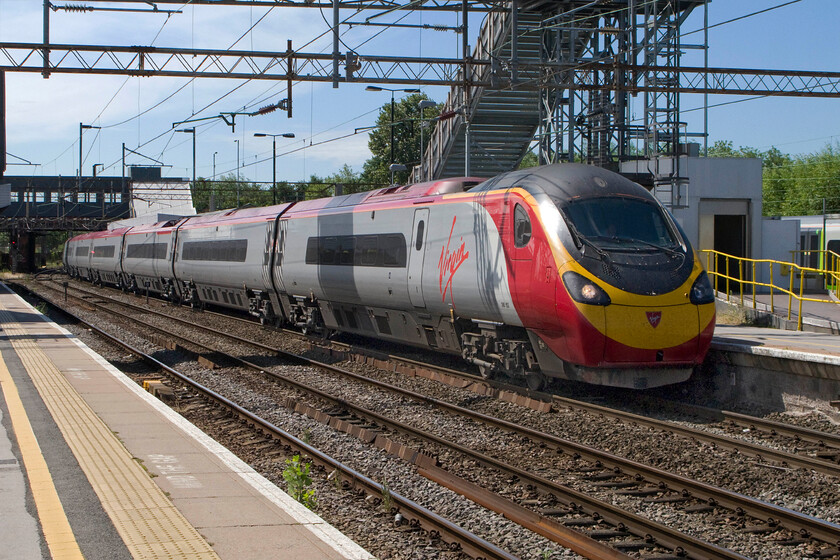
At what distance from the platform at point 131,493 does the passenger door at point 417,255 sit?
16.3ft

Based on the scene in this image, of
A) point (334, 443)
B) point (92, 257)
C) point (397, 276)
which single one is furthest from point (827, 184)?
point (334, 443)

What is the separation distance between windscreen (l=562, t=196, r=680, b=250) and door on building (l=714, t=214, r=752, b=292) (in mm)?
12834

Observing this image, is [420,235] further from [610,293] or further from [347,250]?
[610,293]

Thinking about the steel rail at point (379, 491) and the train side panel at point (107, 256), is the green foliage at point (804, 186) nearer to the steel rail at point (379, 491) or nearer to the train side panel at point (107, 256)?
the train side panel at point (107, 256)

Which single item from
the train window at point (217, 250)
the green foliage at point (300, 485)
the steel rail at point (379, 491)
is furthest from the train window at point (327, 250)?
the green foliage at point (300, 485)

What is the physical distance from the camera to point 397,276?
50.5 ft

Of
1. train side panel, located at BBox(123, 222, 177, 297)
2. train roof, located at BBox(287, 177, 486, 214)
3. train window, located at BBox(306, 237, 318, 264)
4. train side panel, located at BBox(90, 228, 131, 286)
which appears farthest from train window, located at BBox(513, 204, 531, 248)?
train side panel, located at BBox(90, 228, 131, 286)

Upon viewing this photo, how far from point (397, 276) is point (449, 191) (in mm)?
1965

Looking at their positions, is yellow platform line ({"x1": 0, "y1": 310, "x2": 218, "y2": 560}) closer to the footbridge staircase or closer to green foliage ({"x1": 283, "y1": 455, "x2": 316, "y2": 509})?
green foliage ({"x1": 283, "y1": 455, "x2": 316, "y2": 509})

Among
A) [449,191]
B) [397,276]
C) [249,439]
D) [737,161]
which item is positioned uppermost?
[737,161]

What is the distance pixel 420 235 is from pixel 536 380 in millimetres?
3514

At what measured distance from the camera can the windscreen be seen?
11281mm

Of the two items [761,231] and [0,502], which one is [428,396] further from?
[761,231]

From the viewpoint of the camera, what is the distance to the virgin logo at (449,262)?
13.4 meters
